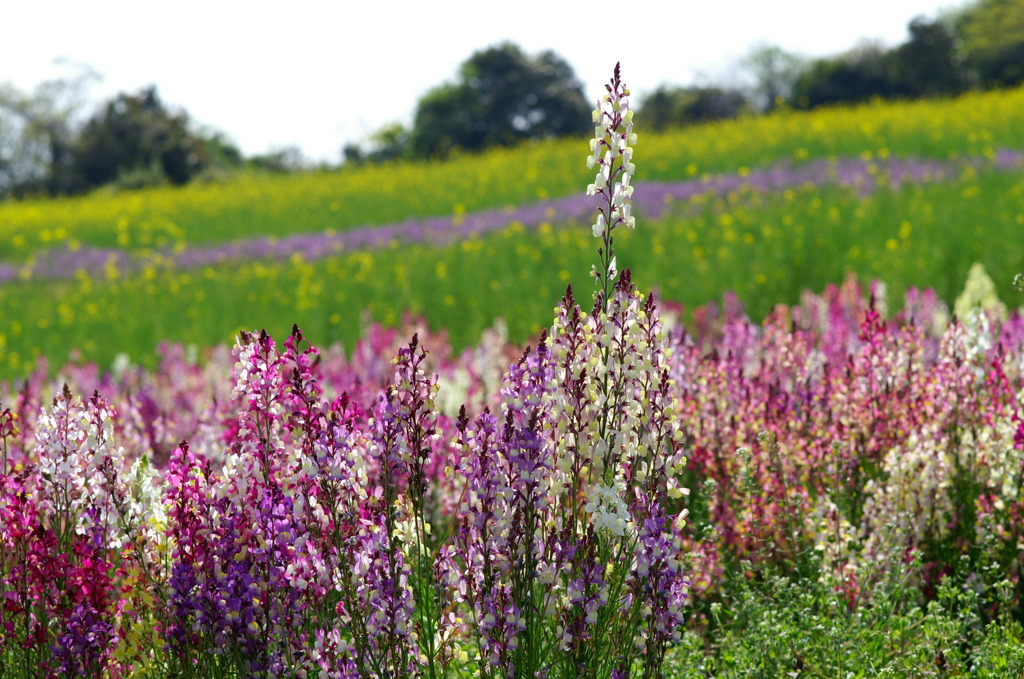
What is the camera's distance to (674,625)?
8.48 feet

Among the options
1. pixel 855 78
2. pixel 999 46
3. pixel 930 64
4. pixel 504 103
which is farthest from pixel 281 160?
pixel 999 46

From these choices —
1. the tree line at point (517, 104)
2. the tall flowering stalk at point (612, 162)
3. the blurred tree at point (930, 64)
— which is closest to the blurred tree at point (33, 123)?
the tree line at point (517, 104)

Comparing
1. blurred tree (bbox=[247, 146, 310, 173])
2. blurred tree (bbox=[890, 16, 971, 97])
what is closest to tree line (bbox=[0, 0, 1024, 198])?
blurred tree (bbox=[890, 16, 971, 97])

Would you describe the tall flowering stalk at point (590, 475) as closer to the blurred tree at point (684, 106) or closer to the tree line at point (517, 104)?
the tree line at point (517, 104)

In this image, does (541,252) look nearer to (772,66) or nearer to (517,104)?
(517,104)

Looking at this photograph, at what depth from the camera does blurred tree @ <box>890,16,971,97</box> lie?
3164 cm

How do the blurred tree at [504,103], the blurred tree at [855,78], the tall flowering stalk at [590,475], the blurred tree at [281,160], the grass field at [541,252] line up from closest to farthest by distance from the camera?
the tall flowering stalk at [590,475] → the grass field at [541,252] → the blurred tree at [855,78] → the blurred tree at [504,103] → the blurred tree at [281,160]

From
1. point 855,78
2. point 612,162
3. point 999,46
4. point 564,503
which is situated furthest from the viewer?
point 855,78

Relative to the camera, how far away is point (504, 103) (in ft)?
119

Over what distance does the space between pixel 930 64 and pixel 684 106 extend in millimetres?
8626

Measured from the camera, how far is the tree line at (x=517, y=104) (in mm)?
32312

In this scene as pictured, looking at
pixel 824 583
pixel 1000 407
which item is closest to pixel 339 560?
pixel 824 583

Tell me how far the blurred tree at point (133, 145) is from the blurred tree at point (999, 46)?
27559 mm

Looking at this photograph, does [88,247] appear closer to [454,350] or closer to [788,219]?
[454,350]
